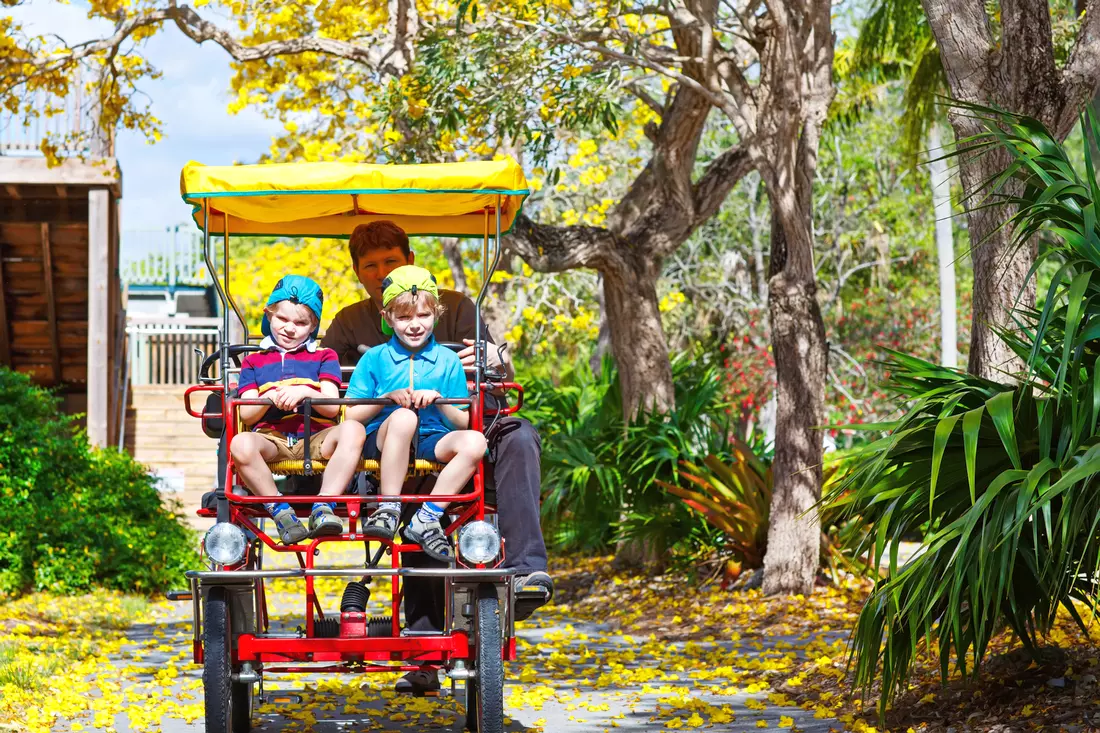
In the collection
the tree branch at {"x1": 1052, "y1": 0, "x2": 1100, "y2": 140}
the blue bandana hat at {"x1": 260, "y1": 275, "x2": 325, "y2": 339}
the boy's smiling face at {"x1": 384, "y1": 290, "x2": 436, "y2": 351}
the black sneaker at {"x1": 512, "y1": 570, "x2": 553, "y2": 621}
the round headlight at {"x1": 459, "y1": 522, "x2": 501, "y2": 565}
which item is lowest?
the black sneaker at {"x1": 512, "y1": 570, "x2": 553, "y2": 621}

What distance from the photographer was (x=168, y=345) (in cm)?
1983

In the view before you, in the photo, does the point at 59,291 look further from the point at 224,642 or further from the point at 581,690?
the point at 224,642

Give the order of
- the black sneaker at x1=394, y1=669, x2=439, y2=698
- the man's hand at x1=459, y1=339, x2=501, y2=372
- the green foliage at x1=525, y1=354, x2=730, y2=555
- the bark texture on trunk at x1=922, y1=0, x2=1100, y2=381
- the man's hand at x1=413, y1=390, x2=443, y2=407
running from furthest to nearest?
the green foliage at x1=525, y1=354, x2=730, y2=555 → the bark texture on trunk at x1=922, y1=0, x2=1100, y2=381 → the black sneaker at x1=394, y1=669, x2=439, y2=698 → the man's hand at x1=459, y1=339, x2=501, y2=372 → the man's hand at x1=413, y1=390, x2=443, y2=407

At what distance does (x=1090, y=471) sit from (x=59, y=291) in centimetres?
1439

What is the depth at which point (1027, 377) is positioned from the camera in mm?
4891

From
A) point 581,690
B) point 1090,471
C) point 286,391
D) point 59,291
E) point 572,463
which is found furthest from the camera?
point 59,291

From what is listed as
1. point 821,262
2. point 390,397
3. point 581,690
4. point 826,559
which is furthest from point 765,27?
point 821,262

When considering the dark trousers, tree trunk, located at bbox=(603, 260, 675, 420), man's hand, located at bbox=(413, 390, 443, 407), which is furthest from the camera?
tree trunk, located at bbox=(603, 260, 675, 420)

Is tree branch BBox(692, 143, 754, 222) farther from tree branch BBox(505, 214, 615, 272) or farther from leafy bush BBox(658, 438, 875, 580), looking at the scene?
leafy bush BBox(658, 438, 875, 580)

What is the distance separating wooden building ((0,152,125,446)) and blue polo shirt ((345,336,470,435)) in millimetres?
9608

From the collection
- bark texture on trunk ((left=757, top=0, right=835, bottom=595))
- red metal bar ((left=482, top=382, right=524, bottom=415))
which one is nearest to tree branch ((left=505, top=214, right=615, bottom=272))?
bark texture on trunk ((left=757, top=0, right=835, bottom=595))

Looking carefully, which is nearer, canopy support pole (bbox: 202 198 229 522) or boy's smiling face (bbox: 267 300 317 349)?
canopy support pole (bbox: 202 198 229 522)

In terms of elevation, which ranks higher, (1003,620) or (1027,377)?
(1027,377)

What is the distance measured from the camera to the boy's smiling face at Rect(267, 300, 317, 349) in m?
5.20
